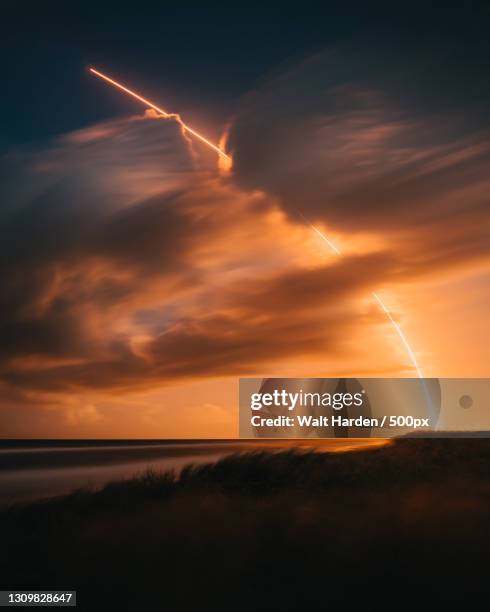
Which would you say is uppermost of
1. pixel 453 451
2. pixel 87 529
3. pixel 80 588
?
pixel 453 451

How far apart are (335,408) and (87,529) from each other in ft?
27.5

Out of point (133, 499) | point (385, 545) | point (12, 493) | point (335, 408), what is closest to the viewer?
point (385, 545)

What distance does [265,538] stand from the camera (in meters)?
11.4

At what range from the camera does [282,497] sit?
15.4 metres

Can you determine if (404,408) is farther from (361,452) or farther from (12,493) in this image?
(12,493)

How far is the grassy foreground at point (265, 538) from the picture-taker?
9.09 meters

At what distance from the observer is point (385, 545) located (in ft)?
35.0

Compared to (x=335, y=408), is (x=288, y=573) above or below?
below

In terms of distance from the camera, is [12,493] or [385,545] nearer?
[385,545]

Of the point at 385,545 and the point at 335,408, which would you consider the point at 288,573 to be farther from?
the point at 335,408

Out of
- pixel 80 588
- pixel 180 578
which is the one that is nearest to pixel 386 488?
pixel 180 578

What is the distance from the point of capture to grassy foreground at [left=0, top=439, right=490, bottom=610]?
29.8 feet

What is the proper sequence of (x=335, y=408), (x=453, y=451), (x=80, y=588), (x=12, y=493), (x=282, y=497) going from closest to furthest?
(x=80, y=588) < (x=282, y=497) < (x=335, y=408) < (x=453, y=451) < (x=12, y=493)

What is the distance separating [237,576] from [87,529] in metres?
4.68
